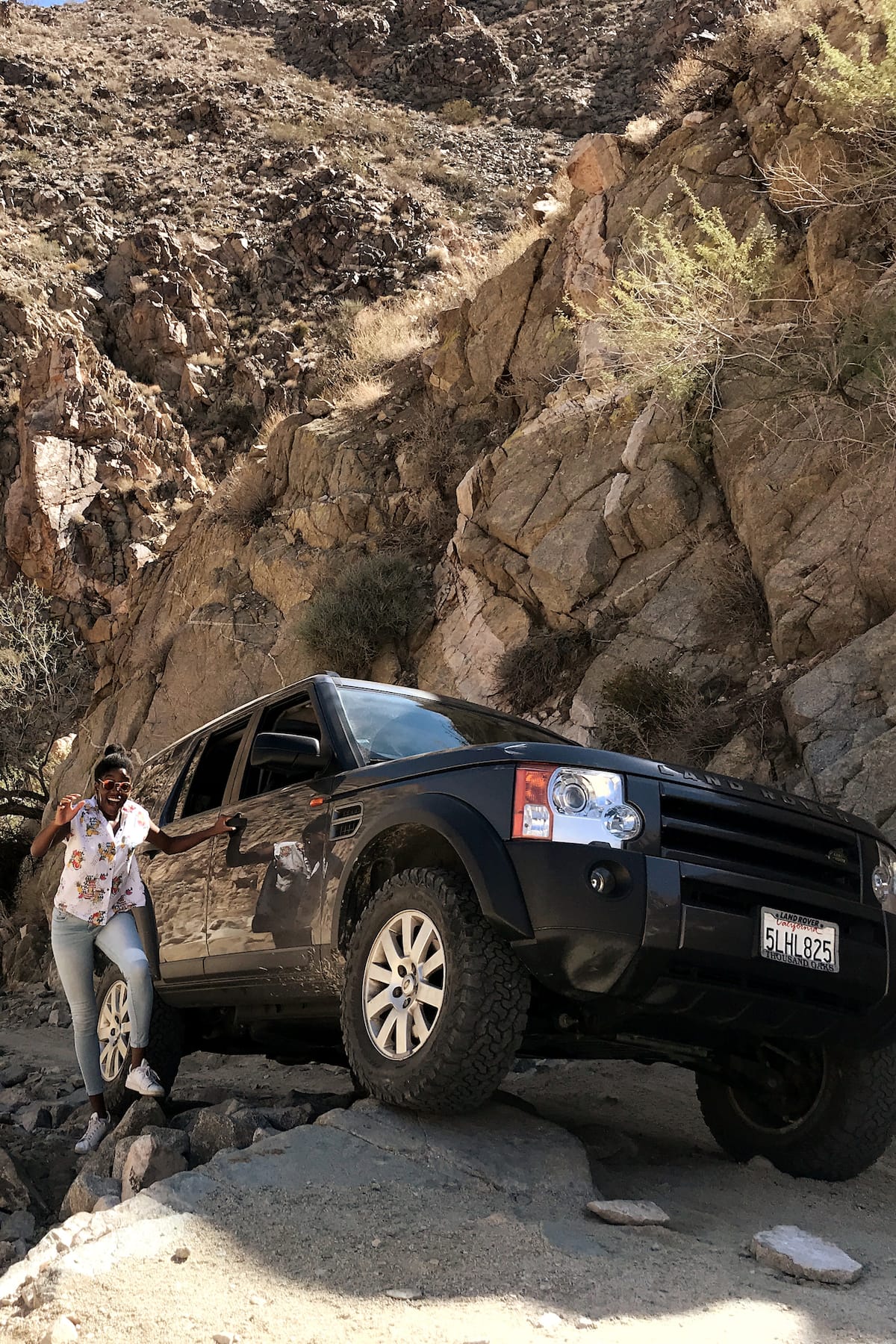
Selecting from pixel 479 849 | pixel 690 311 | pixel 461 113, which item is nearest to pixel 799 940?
pixel 479 849

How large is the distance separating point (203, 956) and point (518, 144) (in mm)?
44132

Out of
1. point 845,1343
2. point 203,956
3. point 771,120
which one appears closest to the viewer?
point 845,1343

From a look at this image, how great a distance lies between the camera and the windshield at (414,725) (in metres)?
5.26

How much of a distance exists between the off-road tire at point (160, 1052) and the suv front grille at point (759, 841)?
327 cm

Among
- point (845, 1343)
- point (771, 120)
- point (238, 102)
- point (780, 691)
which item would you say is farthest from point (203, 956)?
point (238, 102)

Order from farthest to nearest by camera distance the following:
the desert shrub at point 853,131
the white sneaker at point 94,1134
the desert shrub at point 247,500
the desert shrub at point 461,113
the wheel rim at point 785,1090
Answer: the desert shrub at point 461,113, the desert shrub at point 247,500, the desert shrub at point 853,131, the white sneaker at point 94,1134, the wheel rim at point 785,1090

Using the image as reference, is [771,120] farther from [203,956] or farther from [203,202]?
[203,202]

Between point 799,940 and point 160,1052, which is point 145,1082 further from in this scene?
point 799,940

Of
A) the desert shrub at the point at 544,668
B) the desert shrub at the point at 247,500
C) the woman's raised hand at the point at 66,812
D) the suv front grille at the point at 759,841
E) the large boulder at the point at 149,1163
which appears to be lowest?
the large boulder at the point at 149,1163

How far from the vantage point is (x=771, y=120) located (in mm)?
15125

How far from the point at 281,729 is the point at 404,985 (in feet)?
6.73

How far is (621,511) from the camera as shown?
13000mm

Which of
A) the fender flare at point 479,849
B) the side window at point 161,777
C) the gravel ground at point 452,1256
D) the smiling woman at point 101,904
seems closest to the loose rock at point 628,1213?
the gravel ground at point 452,1256

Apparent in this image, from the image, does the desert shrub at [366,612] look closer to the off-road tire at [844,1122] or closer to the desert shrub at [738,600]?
the desert shrub at [738,600]
